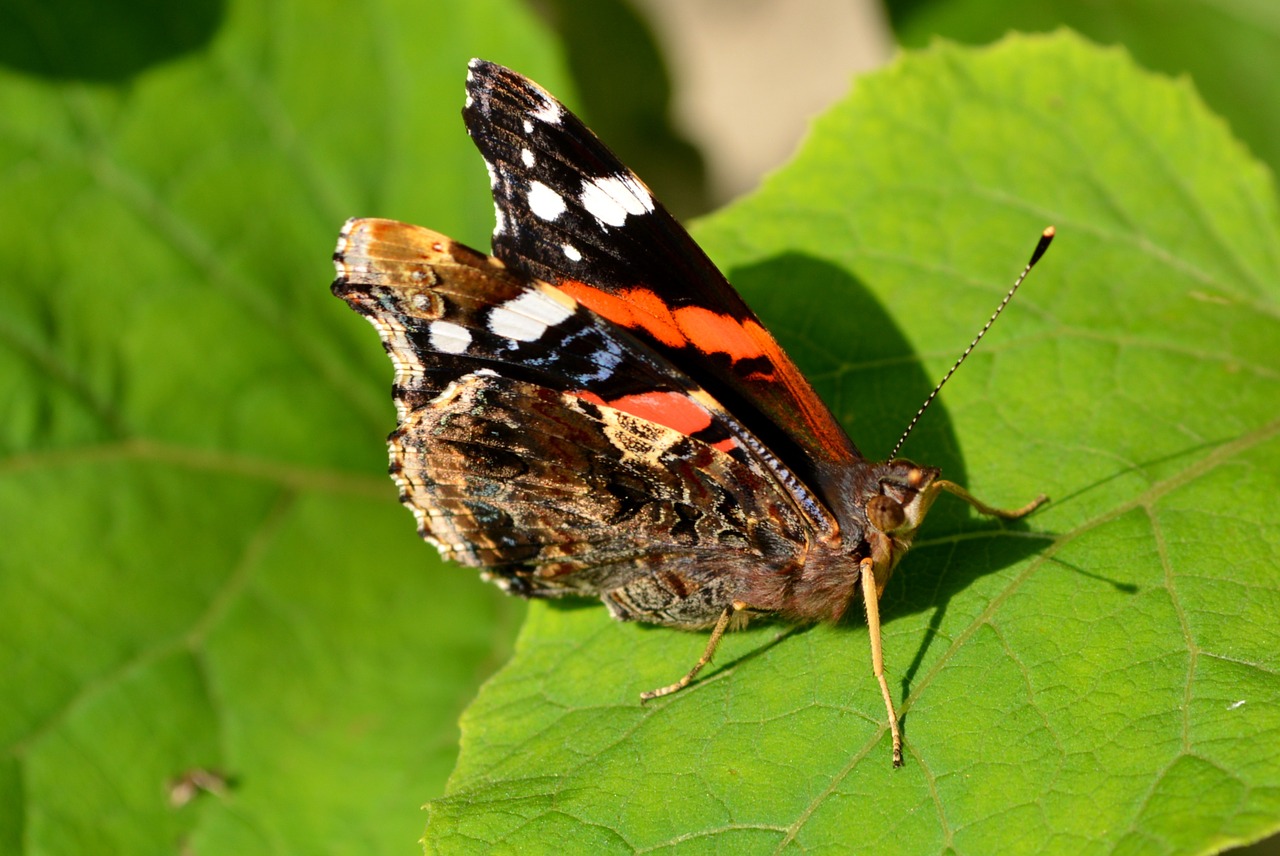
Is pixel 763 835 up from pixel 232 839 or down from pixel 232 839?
down

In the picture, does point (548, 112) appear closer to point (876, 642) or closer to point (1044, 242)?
point (1044, 242)

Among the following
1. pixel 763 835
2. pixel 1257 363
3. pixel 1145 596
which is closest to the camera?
pixel 763 835

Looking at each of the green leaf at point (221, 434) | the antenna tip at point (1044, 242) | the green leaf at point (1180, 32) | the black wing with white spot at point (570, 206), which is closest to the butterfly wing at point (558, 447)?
the black wing with white spot at point (570, 206)

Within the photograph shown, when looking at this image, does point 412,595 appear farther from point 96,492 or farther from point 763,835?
point 763,835

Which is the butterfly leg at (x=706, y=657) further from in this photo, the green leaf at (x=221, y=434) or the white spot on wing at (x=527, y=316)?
the green leaf at (x=221, y=434)

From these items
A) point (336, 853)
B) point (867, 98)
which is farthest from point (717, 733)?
point (867, 98)

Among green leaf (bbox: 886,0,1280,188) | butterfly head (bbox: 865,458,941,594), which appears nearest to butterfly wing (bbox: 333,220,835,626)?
butterfly head (bbox: 865,458,941,594)
